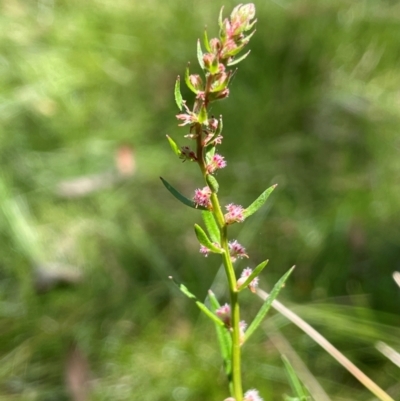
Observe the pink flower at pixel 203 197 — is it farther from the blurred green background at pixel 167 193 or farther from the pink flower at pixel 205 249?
the blurred green background at pixel 167 193

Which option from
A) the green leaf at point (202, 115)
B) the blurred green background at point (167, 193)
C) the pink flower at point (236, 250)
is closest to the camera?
the green leaf at point (202, 115)

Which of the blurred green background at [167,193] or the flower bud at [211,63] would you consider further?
the blurred green background at [167,193]

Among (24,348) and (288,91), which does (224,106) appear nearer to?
(288,91)

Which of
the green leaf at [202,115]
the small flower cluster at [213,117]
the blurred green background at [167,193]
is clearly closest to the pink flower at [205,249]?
the small flower cluster at [213,117]

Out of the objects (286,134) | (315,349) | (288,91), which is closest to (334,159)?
(286,134)

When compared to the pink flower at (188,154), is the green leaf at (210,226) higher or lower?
lower

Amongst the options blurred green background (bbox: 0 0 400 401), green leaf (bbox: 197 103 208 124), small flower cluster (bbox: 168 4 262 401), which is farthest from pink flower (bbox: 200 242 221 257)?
blurred green background (bbox: 0 0 400 401)

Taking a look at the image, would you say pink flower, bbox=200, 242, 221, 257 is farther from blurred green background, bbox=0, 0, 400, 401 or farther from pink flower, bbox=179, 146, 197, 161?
blurred green background, bbox=0, 0, 400, 401
